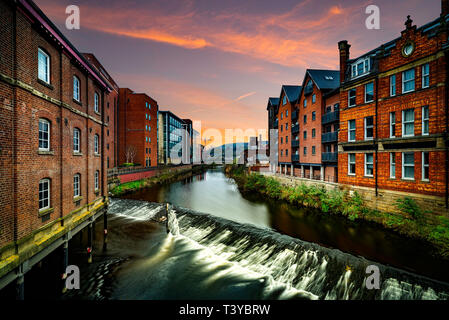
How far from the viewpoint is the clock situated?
1325 cm

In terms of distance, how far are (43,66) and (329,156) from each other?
2387cm

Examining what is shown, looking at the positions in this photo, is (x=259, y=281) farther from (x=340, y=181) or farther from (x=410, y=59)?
(x=410, y=59)

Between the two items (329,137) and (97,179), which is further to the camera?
(329,137)

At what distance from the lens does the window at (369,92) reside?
16.1 m

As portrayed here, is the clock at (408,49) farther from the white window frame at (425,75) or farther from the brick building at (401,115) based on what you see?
the white window frame at (425,75)

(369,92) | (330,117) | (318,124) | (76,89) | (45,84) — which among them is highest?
(369,92)

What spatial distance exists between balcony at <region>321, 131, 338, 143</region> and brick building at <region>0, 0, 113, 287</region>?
22.4 metres

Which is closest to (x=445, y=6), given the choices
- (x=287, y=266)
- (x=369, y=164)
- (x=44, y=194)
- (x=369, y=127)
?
(x=369, y=127)

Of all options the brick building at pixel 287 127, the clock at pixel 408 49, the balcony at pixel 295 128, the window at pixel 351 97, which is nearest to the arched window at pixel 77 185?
the window at pixel 351 97

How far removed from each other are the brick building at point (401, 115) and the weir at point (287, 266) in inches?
311

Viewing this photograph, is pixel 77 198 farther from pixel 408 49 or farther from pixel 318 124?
pixel 318 124

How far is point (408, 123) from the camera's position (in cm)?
1366

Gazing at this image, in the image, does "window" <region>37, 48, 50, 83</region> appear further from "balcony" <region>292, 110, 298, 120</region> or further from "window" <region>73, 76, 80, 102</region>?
"balcony" <region>292, 110, 298, 120</region>

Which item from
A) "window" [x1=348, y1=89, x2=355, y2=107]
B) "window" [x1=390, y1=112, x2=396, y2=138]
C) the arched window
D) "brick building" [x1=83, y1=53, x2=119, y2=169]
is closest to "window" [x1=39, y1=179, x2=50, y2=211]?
the arched window
